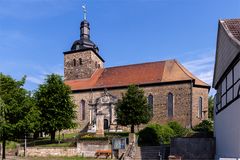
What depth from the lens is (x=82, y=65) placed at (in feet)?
210

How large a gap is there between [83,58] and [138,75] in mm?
12805

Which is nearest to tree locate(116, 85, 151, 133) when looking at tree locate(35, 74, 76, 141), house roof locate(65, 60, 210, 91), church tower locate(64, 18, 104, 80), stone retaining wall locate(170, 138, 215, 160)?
tree locate(35, 74, 76, 141)

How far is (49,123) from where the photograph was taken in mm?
40438

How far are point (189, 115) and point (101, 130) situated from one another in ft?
50.0

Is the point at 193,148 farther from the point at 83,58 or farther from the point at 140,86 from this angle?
the point at 83,58

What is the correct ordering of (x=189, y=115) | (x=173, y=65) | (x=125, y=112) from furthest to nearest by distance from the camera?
(x=173, y=65) < (x=189, y=115) < (x=125, y=112)

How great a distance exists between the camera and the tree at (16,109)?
84.0 feet

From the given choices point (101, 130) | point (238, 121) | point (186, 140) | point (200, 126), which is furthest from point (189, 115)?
point (238, 121)

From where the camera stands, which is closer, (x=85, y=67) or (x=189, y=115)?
(x=189, y=115)

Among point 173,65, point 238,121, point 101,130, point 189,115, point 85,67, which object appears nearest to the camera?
point 238,121

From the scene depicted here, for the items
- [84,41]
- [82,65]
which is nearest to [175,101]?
[82,65]

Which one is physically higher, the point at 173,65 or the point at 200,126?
the point at 173,65

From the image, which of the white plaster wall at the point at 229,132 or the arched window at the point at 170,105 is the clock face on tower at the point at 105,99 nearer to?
the arched window at the point at 170,105

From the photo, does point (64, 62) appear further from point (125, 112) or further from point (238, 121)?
point (238, 121)
